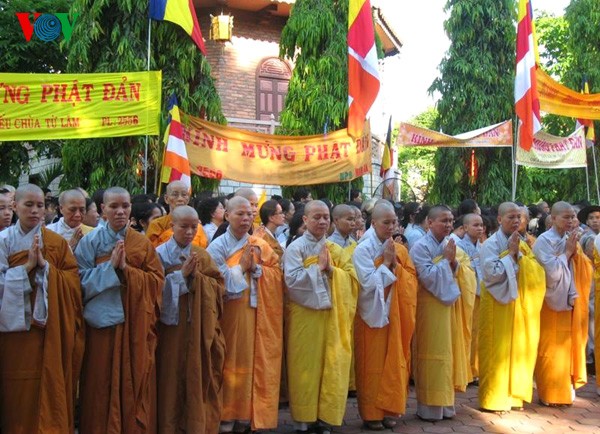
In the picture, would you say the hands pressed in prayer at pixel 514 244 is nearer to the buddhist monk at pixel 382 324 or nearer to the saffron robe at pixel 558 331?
the saffron robe at pixel 558 331

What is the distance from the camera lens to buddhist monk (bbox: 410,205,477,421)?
6.14 metres

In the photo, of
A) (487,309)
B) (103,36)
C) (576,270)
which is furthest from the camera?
(103,36)

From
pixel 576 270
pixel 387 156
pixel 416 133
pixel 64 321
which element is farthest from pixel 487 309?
pixel 387 156

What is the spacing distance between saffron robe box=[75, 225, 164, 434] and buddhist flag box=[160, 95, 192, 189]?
4.00 m

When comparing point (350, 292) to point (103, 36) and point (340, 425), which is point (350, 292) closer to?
point (340, 425)

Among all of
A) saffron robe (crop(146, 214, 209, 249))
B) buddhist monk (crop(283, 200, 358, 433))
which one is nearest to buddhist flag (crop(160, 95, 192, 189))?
saffron robe (crop(146, 214, 209, 249))

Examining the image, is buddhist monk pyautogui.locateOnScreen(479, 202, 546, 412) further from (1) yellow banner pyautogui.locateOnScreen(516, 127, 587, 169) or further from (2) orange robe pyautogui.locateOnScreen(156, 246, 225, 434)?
(1) yellow banner pyautogui.locateOnScreen(516, 127, 587, 169)

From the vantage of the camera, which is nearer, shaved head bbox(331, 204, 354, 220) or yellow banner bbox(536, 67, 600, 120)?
shaved head bbox(331, 204, 354, 220)

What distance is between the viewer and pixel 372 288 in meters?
5.82

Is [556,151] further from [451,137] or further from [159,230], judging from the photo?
[159,230]

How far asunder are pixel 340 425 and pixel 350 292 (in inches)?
40.5

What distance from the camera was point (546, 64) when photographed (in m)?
26.1

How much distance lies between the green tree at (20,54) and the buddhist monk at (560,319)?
11.7 metres

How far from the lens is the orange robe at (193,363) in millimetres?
5031
